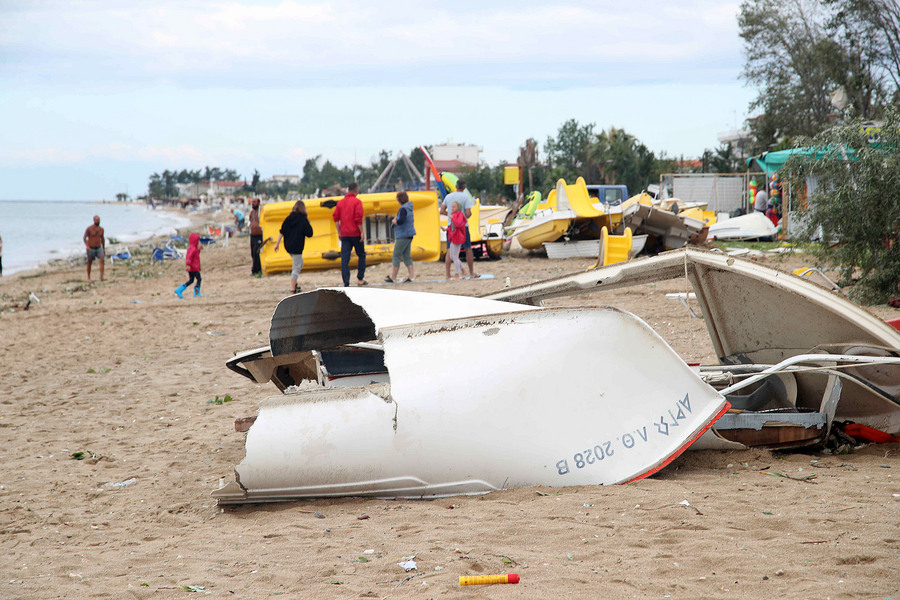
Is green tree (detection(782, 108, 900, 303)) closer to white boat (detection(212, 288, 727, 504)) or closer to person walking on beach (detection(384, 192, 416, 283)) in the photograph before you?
white boat (detection(212, 288, 727, 504))

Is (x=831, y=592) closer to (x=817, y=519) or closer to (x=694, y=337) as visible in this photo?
(x=817, y=519)

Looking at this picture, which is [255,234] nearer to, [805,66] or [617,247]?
[617,247]

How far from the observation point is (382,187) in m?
26.9

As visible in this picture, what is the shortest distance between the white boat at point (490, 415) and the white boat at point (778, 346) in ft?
2.24

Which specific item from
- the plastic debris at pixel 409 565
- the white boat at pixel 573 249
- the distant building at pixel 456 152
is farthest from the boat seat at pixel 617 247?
the distant building at pixel 456 152

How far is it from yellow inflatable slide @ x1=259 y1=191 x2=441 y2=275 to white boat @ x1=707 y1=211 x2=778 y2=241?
26.0 feet

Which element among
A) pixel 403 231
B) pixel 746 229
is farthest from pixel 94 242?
pixel 746 229

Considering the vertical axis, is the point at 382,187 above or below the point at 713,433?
above

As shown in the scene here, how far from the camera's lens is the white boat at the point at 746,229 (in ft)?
66.3

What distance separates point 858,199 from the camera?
348 inches

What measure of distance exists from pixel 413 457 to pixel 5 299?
17.1m

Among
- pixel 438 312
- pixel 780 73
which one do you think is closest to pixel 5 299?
pixel 438 312

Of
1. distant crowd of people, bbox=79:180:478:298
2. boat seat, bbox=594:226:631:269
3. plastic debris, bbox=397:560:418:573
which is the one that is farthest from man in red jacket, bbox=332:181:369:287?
plastic debris, bbox=397:560:418:573

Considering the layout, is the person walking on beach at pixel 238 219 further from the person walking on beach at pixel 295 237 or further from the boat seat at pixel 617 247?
the boat seat at pixel 617 247
